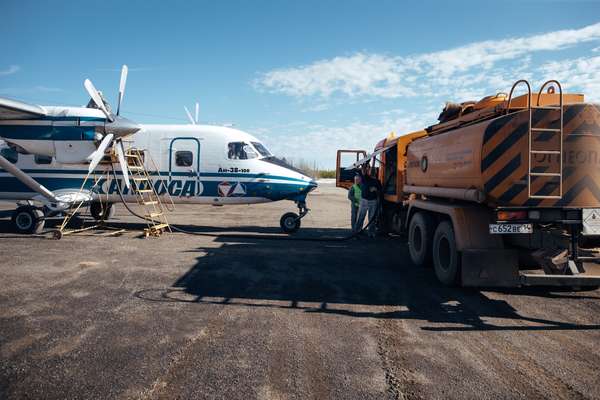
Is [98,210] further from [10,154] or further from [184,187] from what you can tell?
[184,187]

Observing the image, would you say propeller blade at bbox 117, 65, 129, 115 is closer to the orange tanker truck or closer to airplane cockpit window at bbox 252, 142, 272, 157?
airplane cockpit window at bbox 252, 142, 272, 157

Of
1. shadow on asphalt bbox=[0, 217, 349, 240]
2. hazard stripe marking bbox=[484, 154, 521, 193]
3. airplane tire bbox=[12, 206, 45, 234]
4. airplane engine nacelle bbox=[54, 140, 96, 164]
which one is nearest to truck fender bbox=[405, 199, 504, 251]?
hazard stripe marking bbox=[484, 154, 521, 193]

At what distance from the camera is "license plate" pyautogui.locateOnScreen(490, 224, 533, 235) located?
5664 mm

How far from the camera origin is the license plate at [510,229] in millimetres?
5664

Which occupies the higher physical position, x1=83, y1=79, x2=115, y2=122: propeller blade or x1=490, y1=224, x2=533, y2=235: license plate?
x1=83, y1=79, x2=115, y2=122: propeller blade

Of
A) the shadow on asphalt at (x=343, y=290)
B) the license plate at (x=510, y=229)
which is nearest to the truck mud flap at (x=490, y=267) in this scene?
Answer: the shadow on asphalt at (x=343, y=290)

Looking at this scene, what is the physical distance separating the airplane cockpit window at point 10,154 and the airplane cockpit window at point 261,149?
317 inches

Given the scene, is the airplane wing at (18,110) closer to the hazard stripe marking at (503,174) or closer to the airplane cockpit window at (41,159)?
the airplane cockpit window at (41,159)

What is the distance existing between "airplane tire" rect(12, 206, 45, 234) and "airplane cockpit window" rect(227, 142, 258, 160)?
619cm

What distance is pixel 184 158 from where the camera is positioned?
13.2 m

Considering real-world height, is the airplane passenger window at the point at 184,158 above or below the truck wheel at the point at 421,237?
above

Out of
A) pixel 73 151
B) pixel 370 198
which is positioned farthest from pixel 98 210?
pixel 370 198

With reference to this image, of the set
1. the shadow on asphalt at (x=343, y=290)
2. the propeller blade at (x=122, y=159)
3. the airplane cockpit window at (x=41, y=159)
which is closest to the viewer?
the shadow on asphalt at (x=343, y=290)

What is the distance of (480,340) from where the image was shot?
465 centimetres
